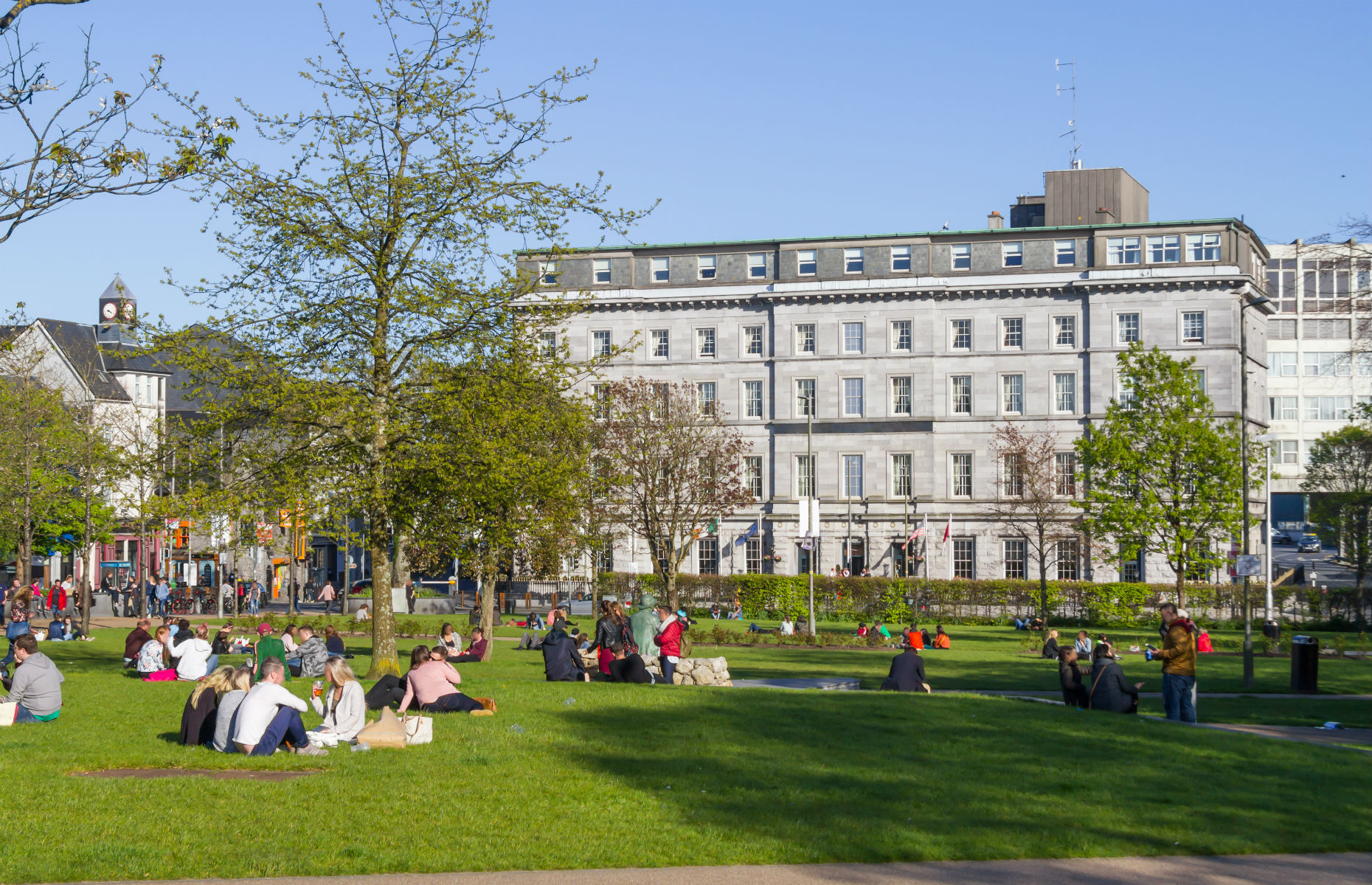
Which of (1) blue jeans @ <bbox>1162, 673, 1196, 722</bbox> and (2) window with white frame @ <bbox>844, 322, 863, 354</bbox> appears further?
(2) window with white frame @ <bbox>844, 322, 863, 354</bbox>

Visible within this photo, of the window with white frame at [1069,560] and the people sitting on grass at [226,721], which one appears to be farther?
the window with white frame at [1069,560]

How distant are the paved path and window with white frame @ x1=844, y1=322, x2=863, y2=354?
2669 inches

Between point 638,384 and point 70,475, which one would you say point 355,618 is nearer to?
point 70,475

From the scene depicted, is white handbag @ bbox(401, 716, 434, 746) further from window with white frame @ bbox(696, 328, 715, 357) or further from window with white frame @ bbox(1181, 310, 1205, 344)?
window with white frame @ bbox(1181, 310, 1205, 344)

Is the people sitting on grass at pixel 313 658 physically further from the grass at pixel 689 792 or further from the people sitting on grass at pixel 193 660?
the grass at pixel 689 792

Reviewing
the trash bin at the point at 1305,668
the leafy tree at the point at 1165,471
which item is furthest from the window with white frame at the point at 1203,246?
the trash bin at the point at 1305,668

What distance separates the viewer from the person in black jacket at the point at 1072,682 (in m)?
20.1

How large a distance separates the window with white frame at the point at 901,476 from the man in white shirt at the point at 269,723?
6427cm

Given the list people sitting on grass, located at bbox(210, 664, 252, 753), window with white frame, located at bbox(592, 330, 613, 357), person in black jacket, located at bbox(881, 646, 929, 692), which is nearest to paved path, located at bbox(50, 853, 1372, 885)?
people sitting on grass, located at bbox(210, 664, 252, 753)

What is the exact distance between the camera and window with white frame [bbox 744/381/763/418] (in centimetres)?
7888

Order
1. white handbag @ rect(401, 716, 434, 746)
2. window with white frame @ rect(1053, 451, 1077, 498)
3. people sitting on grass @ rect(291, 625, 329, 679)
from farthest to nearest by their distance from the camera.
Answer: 1. window with white frame @ rect(1053, 451, 1077, 498)
2. people sitting on grass @ rect(291, 625, 329, 679)
3. white handbag @ rect(401, 716, 434, 746)

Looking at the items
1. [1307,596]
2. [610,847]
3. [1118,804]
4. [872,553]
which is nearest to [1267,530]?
[1307,596]

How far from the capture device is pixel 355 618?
1900 inches

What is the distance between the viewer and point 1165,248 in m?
74.2
